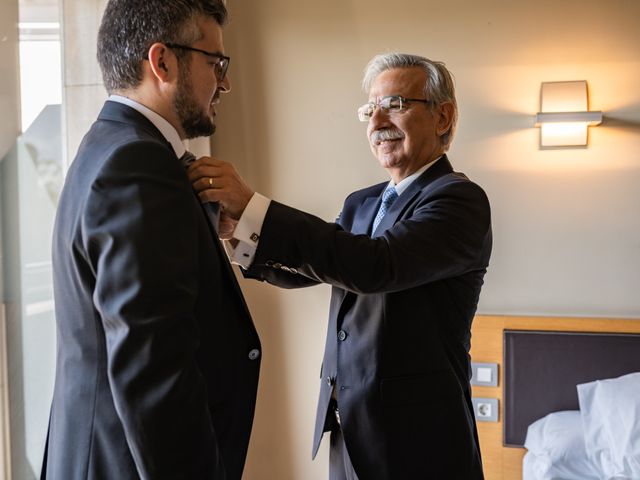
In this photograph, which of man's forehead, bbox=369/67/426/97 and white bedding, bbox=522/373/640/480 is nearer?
man's forehead, bbox=369/67/426/97

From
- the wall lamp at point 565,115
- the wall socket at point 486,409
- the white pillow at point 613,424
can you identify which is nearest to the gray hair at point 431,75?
the wall lamp at point 565,115

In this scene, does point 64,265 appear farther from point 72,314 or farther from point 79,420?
point 79,420

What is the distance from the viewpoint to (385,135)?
5.60 ft

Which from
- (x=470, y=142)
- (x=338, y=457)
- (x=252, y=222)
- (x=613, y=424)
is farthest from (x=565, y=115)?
(x=252, y=222)

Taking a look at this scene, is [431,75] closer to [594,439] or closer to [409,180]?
[409,180]

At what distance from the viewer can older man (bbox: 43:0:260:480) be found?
2.99ft

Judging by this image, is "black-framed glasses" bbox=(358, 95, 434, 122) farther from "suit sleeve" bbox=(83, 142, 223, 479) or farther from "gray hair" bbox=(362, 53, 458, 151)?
"suit sleeve" bbox=(83, 142, 223, 479)

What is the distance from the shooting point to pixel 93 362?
99 centimetres

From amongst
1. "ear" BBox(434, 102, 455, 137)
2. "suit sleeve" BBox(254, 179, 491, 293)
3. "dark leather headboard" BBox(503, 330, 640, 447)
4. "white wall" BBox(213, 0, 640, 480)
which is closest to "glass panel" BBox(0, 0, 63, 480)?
"suit sleeve" BBox(254, 179, 491, 293)

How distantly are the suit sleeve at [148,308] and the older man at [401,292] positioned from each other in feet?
1.10

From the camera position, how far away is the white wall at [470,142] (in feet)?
9.22

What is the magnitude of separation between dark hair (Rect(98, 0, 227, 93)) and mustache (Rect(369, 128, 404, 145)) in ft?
2.29

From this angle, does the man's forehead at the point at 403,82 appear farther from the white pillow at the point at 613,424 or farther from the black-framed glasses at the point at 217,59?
the white pillow at the point at 613,424

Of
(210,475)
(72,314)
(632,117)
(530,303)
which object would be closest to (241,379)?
(210,475)
